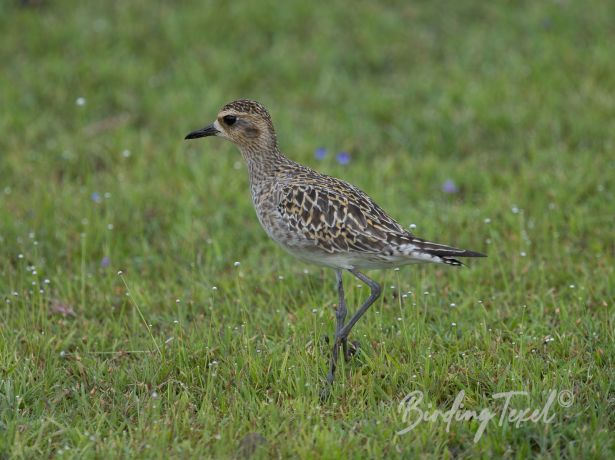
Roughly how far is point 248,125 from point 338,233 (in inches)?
51.6

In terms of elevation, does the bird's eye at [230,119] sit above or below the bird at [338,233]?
above

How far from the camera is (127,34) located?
11547 mm

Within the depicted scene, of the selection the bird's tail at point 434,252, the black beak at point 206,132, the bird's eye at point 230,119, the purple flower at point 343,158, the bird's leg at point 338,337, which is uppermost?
the bird's eye at point 230,119

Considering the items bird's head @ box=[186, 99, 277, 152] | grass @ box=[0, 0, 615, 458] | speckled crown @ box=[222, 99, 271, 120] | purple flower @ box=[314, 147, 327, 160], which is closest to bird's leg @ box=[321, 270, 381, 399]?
grass @ box=[0, 0, 615, 458]

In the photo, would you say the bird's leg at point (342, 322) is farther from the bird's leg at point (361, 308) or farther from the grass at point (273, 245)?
the grass at point (273, 245)

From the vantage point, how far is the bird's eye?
22.5ft

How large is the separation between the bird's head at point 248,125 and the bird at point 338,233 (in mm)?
309

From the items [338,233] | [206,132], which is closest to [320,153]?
[206,132]

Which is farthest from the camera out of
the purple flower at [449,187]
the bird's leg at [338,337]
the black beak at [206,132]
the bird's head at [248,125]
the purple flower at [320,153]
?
the purple flower at [320,153]

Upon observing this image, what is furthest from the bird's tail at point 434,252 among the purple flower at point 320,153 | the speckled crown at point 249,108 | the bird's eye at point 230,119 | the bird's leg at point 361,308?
the purple flower at point 320,153

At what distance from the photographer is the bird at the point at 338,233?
5895 millimetres

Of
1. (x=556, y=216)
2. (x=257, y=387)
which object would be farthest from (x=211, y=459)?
(x=556, y=216)

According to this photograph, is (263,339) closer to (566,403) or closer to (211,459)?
(211,459)

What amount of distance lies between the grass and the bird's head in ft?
3.68
